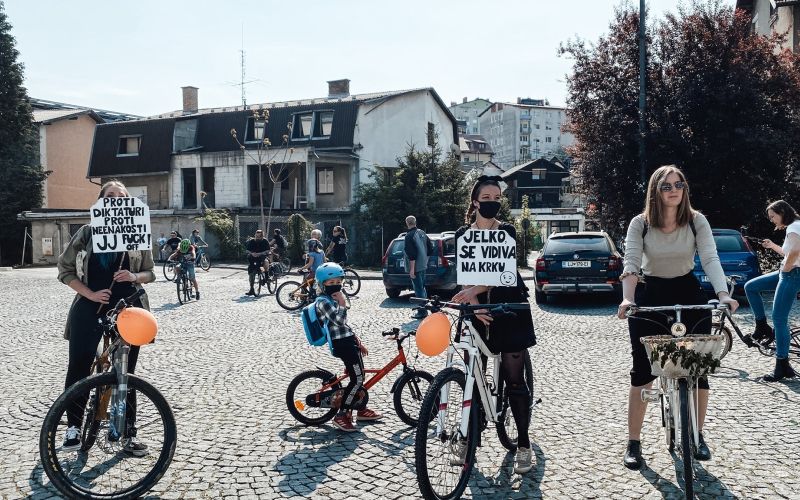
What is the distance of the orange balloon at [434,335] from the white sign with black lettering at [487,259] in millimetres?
409

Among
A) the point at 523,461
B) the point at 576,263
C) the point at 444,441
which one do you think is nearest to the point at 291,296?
the point at 576,263

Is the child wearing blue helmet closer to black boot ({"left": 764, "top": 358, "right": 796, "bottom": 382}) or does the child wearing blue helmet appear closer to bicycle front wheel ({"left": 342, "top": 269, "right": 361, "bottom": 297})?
black boot ({"left": 764, "top": 358, "right": 796, "bottom": 382})

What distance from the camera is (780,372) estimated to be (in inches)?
278

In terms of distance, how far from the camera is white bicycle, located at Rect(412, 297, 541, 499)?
12.5 feet

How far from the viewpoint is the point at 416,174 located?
104 feet

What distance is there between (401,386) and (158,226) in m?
34.8

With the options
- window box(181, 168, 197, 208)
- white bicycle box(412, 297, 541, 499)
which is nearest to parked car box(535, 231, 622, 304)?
white bicycle box(412, 297, 541, 499)

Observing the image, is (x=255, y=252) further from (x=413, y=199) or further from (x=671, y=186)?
(x=413, y=199)

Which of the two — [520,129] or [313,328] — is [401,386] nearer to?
[313,328]

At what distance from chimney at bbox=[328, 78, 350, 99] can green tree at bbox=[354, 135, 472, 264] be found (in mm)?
14372

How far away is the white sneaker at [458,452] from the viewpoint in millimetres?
4004

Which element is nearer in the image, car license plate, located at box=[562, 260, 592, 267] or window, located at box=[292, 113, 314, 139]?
car license plate, located at box=[562, 260, 592, 267]

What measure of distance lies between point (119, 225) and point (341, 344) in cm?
198

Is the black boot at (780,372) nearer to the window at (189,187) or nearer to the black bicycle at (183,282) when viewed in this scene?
the black bicycle at (183,282)
